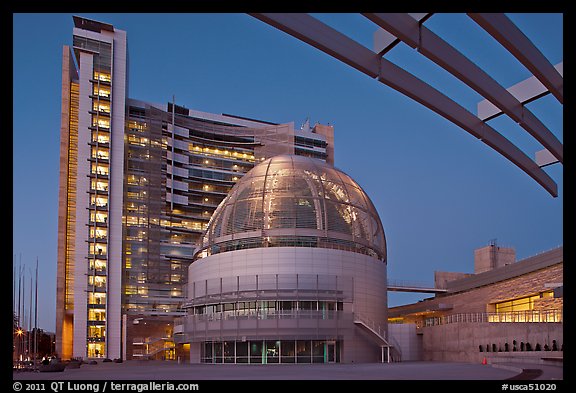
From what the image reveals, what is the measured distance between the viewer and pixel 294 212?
47406 mm

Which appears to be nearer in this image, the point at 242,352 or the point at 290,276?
the point at 242,352

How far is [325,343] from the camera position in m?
44.0

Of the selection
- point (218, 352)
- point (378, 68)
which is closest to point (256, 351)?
point (218, 352)

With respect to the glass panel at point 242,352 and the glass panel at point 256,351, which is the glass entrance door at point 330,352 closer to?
the glass panel at point 256,351

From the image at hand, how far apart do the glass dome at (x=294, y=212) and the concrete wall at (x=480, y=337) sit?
373 inches

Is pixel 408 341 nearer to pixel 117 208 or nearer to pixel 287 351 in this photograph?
pixel 287 351

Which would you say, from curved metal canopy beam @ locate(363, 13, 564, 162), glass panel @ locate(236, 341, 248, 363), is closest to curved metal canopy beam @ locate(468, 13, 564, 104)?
curved metal canopy beam @ locate(363, 13, 564, 162)

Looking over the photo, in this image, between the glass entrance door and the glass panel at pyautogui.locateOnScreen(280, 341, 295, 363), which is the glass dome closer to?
the glass entrance door

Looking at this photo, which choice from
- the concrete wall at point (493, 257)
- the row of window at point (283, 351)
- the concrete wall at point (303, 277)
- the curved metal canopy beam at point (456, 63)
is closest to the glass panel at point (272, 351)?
the row of window at point (283, 351)

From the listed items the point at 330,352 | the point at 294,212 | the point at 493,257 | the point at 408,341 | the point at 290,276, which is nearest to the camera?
the point at 330,352

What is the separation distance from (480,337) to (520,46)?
114ft
